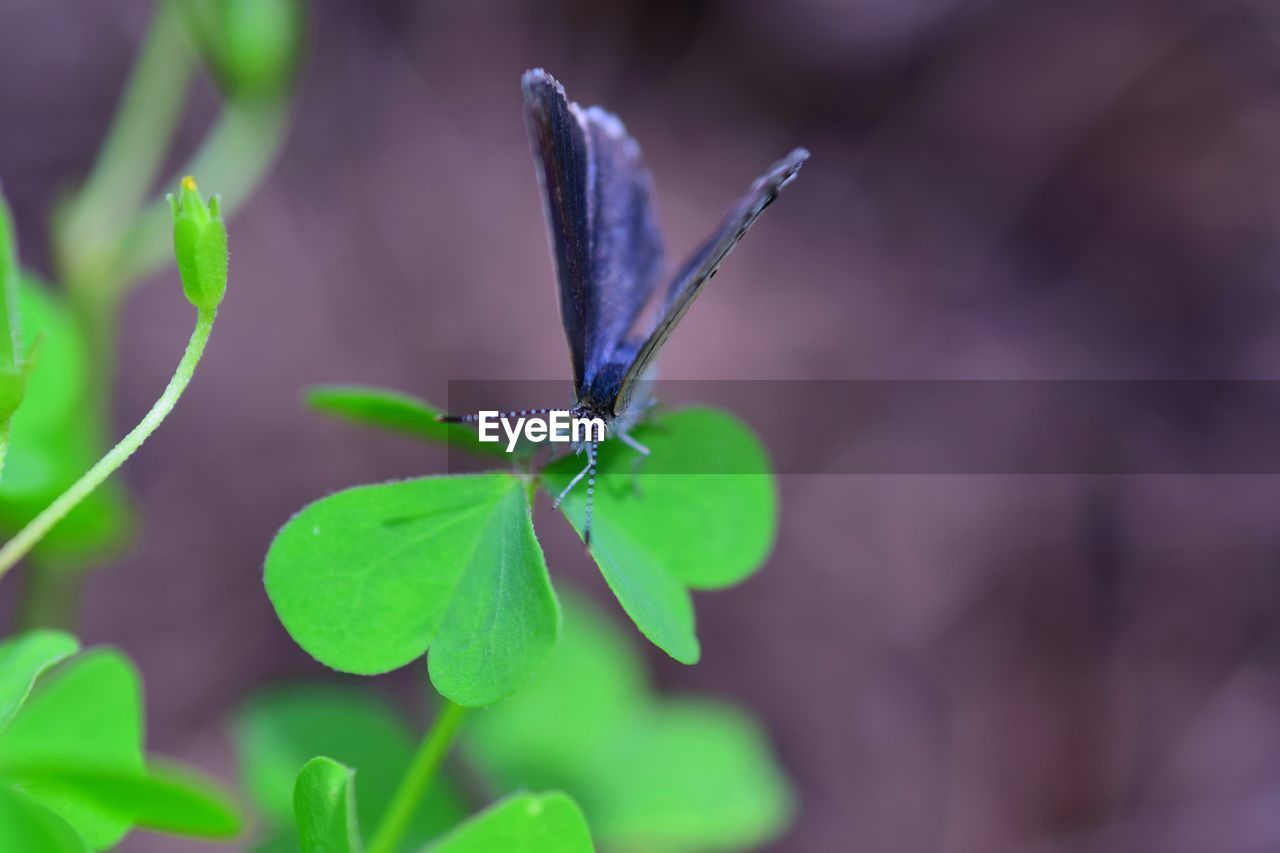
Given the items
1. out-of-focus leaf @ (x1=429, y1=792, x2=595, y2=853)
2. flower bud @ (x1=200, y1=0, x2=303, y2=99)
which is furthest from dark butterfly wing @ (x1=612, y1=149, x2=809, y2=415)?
flower bud @ (x1=200, y1=0, x2=303, y2=99)

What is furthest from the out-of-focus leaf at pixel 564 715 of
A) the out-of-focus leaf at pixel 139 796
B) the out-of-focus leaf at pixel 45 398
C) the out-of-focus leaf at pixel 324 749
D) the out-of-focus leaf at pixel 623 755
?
the out-of-focus leaf at pixel 139 796

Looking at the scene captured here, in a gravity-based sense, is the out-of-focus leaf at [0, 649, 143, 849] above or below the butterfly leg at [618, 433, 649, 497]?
below

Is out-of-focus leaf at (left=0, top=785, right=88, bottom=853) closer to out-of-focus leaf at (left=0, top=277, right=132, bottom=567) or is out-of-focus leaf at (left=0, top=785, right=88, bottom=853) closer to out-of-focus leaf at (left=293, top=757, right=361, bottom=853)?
out-of-focus leaf at (left=293, top=757, right=361, bottom=853)

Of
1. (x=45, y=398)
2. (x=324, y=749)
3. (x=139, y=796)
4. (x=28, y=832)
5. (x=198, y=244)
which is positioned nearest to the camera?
(x=28, y=832)

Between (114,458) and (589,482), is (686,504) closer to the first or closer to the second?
(589,482)

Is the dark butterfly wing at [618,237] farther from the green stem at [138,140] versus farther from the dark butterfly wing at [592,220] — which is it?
the green stem at [138,140]

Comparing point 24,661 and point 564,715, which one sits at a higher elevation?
point 24,661

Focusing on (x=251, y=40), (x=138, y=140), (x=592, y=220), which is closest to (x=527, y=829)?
(x=592, y=220)
